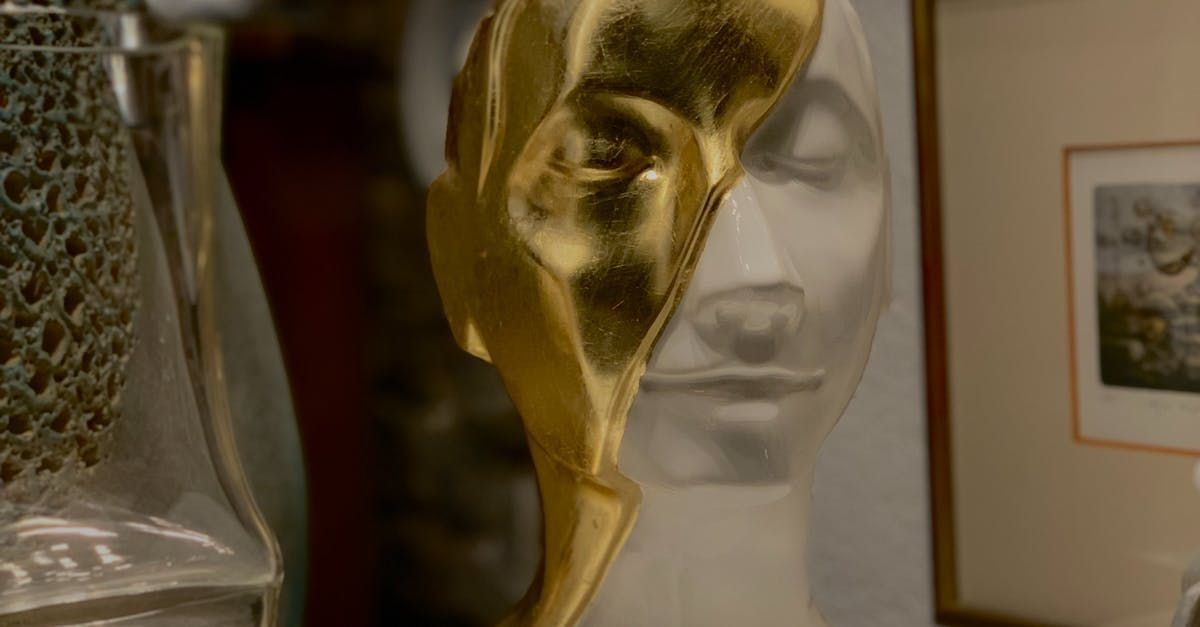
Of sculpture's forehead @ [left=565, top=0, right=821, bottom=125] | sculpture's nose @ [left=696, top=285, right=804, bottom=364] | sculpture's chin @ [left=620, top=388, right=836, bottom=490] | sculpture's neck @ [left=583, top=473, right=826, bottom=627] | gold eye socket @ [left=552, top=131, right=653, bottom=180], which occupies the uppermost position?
sculpture's forehead @ [left=565, top=0, right=821, bottom=125]

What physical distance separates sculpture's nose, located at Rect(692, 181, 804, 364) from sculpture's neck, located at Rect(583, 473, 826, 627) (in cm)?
7

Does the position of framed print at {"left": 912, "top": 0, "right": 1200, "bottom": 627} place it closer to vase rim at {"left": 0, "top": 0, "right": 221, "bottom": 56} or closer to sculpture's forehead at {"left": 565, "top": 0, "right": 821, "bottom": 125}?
sculpture's forehead at {"left": 565, "top": 0, "right": 821, "bottom": 125}

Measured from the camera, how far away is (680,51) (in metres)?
0.41

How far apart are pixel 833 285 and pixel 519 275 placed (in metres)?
0.11

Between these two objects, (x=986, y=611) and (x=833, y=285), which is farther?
(x=986, y=611)

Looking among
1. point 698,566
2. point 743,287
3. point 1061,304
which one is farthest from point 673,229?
point 1061,304

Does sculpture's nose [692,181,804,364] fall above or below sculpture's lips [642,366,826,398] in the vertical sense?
above

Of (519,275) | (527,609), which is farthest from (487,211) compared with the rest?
(527,609)

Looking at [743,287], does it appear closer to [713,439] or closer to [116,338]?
[713,439]

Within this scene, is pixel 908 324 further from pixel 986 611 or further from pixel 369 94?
pixel 369 94

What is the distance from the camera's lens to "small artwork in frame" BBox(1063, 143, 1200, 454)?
0.60m

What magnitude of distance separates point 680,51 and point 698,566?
7.5 inches

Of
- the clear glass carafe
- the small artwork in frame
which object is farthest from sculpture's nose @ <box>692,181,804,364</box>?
the small artwork in frame

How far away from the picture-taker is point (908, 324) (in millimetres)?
701
